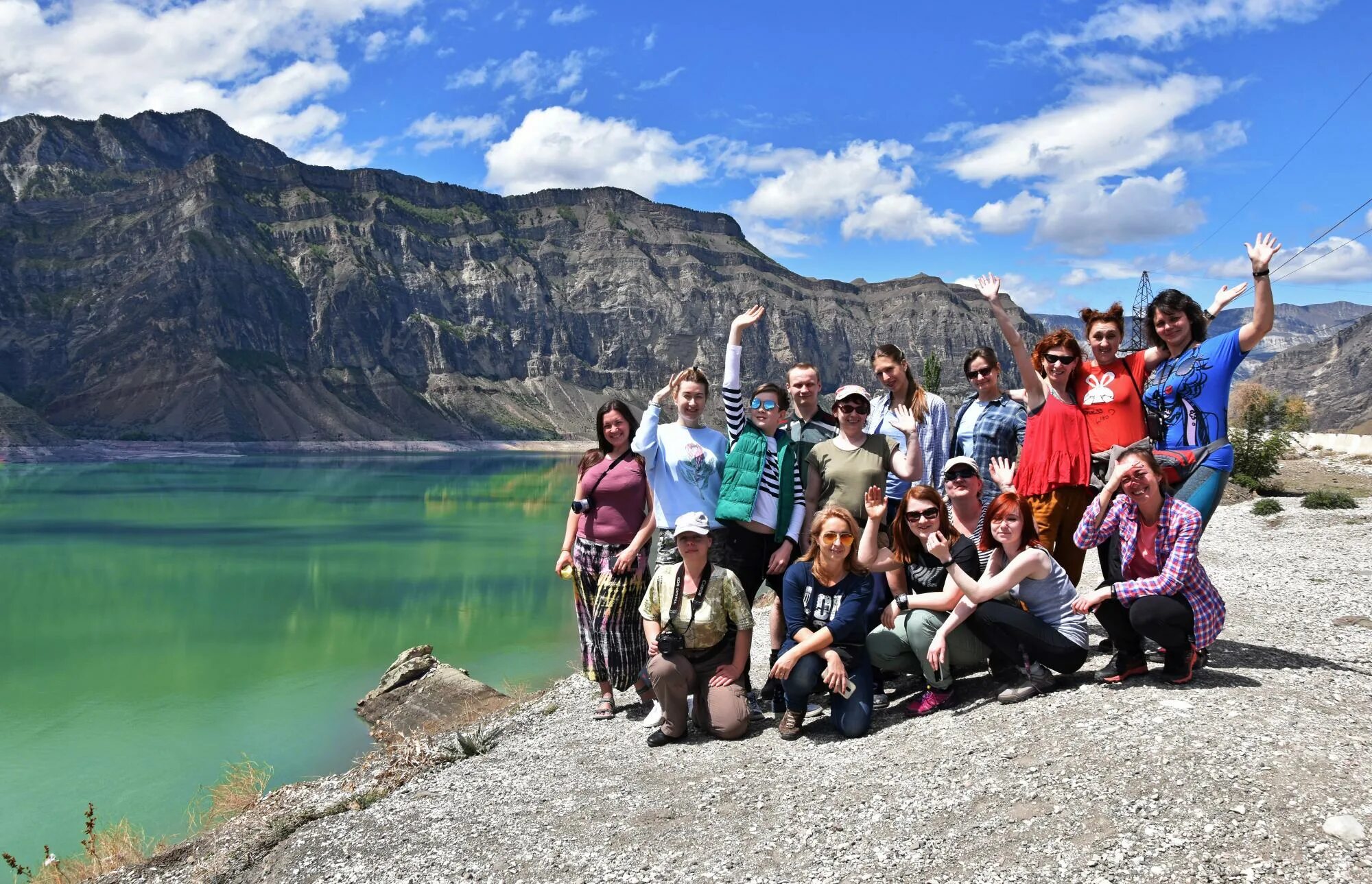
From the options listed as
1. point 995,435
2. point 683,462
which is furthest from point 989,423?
point 683,462

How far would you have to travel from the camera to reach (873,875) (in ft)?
13.5

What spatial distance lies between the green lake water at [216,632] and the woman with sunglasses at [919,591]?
8.17 meters

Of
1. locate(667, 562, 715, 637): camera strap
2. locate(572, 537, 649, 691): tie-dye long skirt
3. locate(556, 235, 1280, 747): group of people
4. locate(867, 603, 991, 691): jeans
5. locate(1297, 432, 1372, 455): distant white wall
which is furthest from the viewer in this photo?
locate(1297, 432, 1372, 455): distant white wall

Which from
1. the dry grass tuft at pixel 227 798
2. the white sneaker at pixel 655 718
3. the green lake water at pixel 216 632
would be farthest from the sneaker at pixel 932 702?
the green lake water at pixel 216 632

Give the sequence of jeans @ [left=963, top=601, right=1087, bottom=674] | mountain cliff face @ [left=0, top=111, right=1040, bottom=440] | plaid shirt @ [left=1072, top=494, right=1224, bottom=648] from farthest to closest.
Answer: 1. mountain cliff face @ [left=0, top=111, right=1040, bottom=440]
2. jeans @ [left=963, top=601, right=1087, bottom=674]
3. plaid shirt @ [left=1072, top=494, right=1224, bottom=648]

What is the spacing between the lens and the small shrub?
70.1ft

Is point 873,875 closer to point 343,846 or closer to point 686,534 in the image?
point 686,534

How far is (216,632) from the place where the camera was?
2061 cm

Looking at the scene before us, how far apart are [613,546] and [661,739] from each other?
4.90 ft

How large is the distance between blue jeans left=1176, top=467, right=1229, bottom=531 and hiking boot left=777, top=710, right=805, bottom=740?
8.79 ft

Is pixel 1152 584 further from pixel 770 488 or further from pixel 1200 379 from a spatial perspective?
pixel 770 488

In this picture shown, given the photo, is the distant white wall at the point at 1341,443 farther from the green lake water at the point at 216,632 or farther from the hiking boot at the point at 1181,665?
the hiking boot at the point at 1181,665

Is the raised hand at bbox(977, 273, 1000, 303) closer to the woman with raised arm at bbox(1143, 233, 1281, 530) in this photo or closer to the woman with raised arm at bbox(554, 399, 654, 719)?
the woman with raised arm at bbox(1143, 233, 1281, 530)

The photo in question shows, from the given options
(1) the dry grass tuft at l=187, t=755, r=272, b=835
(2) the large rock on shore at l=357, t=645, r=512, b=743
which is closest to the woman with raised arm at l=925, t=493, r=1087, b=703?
(2) the large rock on shore at l=357, t=645, r=512, b=743
